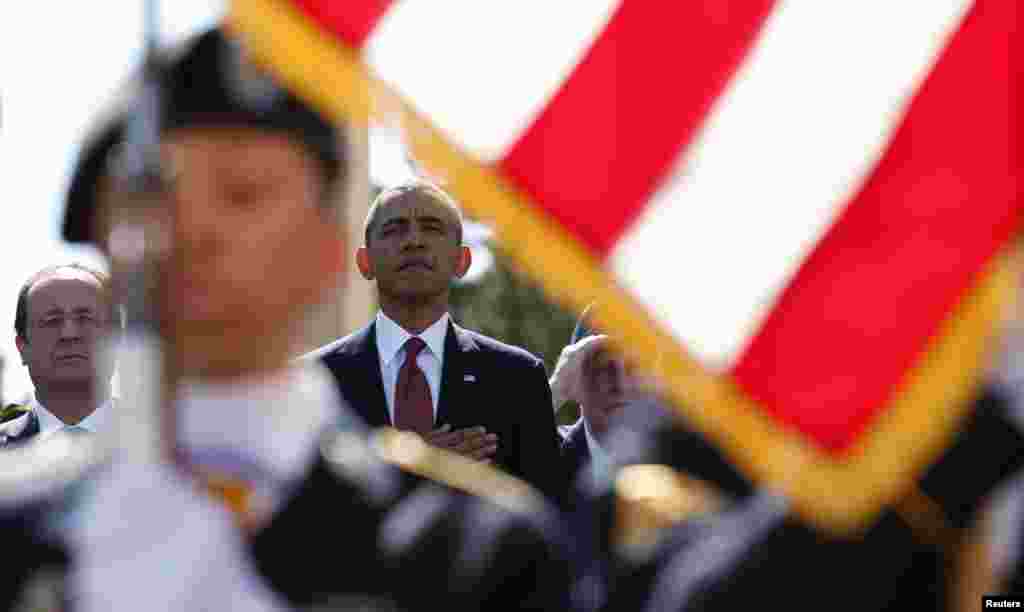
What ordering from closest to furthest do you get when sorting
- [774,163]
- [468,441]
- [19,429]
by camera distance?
[774,163] < [468,441] < [19,429]

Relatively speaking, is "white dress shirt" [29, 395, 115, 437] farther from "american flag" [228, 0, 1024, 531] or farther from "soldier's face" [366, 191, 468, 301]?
"american flag" [228, 0, 1024, 531]

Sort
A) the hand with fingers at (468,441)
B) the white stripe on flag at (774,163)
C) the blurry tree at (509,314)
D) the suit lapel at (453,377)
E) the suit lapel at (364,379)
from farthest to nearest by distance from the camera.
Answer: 1. the blurry tree at (509,314)
2. the suit lapel at (453,377)
3. the suit lapel at (364,379)
4. the hand with fingers at (468,441)
5. the white stripe on flag at (774,163)

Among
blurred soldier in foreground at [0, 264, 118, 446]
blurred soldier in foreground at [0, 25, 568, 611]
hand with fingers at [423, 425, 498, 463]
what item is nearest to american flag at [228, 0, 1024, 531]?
blurred soldier in foreground at [0, 25, 568, 611]

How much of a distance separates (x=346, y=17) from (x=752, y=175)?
0.53m

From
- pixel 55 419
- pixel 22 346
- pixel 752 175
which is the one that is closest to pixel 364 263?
pixel 55 419

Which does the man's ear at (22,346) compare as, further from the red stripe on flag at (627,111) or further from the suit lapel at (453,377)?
the red stripe on flag at (627,111)

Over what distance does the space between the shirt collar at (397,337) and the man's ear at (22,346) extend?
1190 mm

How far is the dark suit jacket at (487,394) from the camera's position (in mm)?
5625

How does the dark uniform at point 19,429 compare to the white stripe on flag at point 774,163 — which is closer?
the white stripe on flag at point 774,163

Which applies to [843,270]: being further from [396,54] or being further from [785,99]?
[396,54]

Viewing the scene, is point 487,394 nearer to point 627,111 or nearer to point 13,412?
point 13,412

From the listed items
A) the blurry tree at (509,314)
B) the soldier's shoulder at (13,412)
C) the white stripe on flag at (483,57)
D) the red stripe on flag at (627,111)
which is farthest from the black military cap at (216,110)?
the blurry tree at (509,314)

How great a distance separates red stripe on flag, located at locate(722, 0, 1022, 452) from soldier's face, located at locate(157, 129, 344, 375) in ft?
1.74

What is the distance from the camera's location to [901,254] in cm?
251
